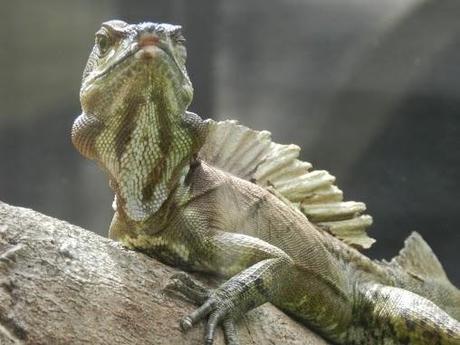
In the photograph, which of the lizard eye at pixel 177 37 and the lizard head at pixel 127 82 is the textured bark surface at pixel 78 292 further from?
the lizard eye at pixel 177 37

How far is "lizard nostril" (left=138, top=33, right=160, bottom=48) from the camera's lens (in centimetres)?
234

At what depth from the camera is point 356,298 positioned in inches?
123

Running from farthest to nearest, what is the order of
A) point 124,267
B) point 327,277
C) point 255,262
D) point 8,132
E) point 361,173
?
point 361,173 < point 8,132 < point 327,277 < point 255,262 < point 124,267

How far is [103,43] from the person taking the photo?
2.51m

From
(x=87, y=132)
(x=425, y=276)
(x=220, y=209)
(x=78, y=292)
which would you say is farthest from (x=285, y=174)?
(x=78, y=292)

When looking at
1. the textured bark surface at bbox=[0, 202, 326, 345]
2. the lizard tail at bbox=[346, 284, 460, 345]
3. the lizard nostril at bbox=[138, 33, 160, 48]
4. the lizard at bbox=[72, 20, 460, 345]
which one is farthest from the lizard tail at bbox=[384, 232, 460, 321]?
the lizard nostril at bbox=[138, 33, 160, 48]

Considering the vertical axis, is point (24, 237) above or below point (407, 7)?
below

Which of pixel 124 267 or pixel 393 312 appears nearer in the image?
pixel 124 267

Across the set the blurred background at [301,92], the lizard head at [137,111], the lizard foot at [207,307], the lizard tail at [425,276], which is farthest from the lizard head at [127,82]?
the blurred background at [301,92]

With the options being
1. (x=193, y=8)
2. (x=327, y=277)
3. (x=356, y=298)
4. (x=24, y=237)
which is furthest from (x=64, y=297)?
(x=193, y=8)

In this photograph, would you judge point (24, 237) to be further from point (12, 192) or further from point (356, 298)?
point (12, 192)

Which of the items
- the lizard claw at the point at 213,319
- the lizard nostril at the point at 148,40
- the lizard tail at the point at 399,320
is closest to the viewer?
the lizard claw at the point at 213,319

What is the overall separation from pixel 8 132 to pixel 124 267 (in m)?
2.24

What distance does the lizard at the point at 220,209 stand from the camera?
2391mm
